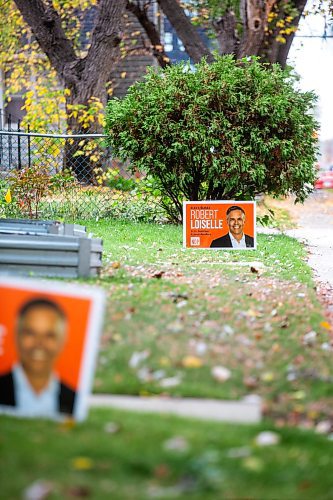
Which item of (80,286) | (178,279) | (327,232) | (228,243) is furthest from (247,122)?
(80,286)

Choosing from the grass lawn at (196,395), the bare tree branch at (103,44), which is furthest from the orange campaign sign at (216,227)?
the bare tree branch at (103,44)

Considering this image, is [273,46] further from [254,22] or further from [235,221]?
[235,221]

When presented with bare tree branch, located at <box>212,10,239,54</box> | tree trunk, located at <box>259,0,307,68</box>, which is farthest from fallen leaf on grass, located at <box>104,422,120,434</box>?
bare tree branch, located at <box>212,10,239,54</box>

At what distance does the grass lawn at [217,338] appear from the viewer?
4.64m

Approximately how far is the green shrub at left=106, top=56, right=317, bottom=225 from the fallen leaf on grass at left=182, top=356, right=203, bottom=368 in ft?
26.9

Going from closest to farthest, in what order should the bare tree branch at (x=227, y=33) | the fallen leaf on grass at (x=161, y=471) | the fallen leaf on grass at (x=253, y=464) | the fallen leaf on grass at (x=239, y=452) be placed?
the fallen leaf on grass at (x=161, y=471), the fallen leaf on grass at (x=253, y=464), the fallen leaf on grass at (x=239, y=452), the bare tree branch at (x=227, y=33)

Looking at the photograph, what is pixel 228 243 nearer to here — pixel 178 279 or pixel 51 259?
pixel 178 279

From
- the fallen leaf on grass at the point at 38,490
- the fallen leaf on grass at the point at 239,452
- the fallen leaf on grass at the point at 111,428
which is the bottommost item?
the fallen leaf on grass at the point at 239,452

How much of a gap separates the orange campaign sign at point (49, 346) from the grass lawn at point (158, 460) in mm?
120

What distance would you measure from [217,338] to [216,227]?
608 cm

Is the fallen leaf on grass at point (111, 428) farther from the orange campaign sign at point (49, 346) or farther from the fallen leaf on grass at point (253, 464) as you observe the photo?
the fallen leaf on grass at point (253, 464)

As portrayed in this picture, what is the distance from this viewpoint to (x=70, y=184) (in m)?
14.9

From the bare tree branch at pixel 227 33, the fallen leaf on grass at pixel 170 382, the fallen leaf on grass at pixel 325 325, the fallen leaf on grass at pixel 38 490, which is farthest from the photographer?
the bare tree branch at pixel 227 33

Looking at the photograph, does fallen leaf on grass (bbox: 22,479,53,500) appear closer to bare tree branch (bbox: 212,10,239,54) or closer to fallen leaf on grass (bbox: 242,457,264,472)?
fallen leaf on grass (bbox: 242,457,264,472)
